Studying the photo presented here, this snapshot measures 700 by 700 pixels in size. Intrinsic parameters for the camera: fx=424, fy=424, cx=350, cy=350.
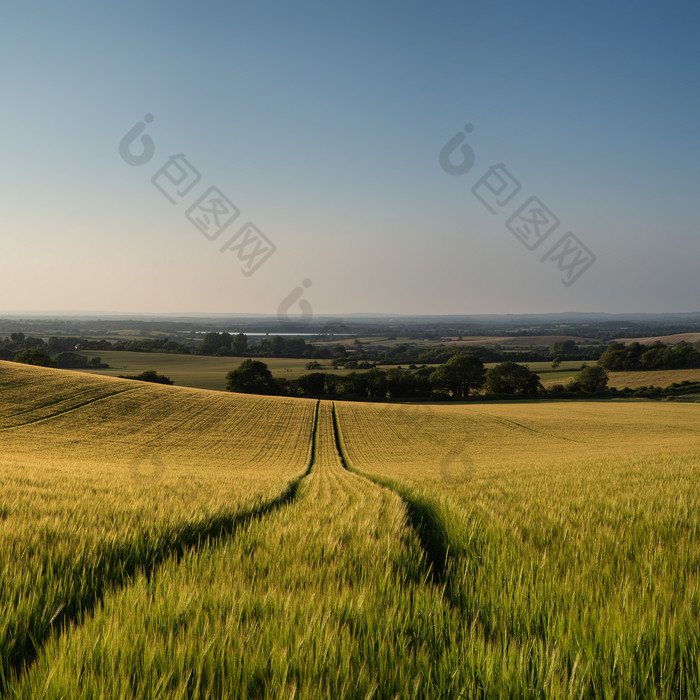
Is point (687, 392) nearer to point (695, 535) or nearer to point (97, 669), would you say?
point (695, 535)

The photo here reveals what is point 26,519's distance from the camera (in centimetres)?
434

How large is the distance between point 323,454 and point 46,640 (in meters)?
26.9

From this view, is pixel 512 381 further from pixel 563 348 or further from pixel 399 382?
pixel 563 348

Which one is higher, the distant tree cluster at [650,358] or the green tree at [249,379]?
the distant tree cluster at [650,358]

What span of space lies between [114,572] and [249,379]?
209 feet

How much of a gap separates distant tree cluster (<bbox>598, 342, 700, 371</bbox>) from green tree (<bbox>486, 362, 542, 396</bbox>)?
92.3 ft

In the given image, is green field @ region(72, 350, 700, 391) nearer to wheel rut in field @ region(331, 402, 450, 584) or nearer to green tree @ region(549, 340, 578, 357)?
green tree @ region(549, 340, 578, 357)

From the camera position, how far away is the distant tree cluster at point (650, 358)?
8569 centimetres

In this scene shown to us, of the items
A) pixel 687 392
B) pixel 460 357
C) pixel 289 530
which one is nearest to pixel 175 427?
pixel 289 530

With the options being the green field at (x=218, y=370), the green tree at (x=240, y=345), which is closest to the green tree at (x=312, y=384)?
the green field at (x=218, y=370)

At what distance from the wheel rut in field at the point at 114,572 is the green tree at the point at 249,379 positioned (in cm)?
6087

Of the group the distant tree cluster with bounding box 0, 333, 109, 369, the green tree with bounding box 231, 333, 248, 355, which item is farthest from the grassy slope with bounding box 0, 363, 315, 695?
the green tree with bounding box 231, 333, 248, 355

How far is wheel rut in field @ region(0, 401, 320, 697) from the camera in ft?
6.64

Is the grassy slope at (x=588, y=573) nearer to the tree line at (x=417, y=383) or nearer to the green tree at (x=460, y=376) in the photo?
the tree line at (x=417, y=383)
